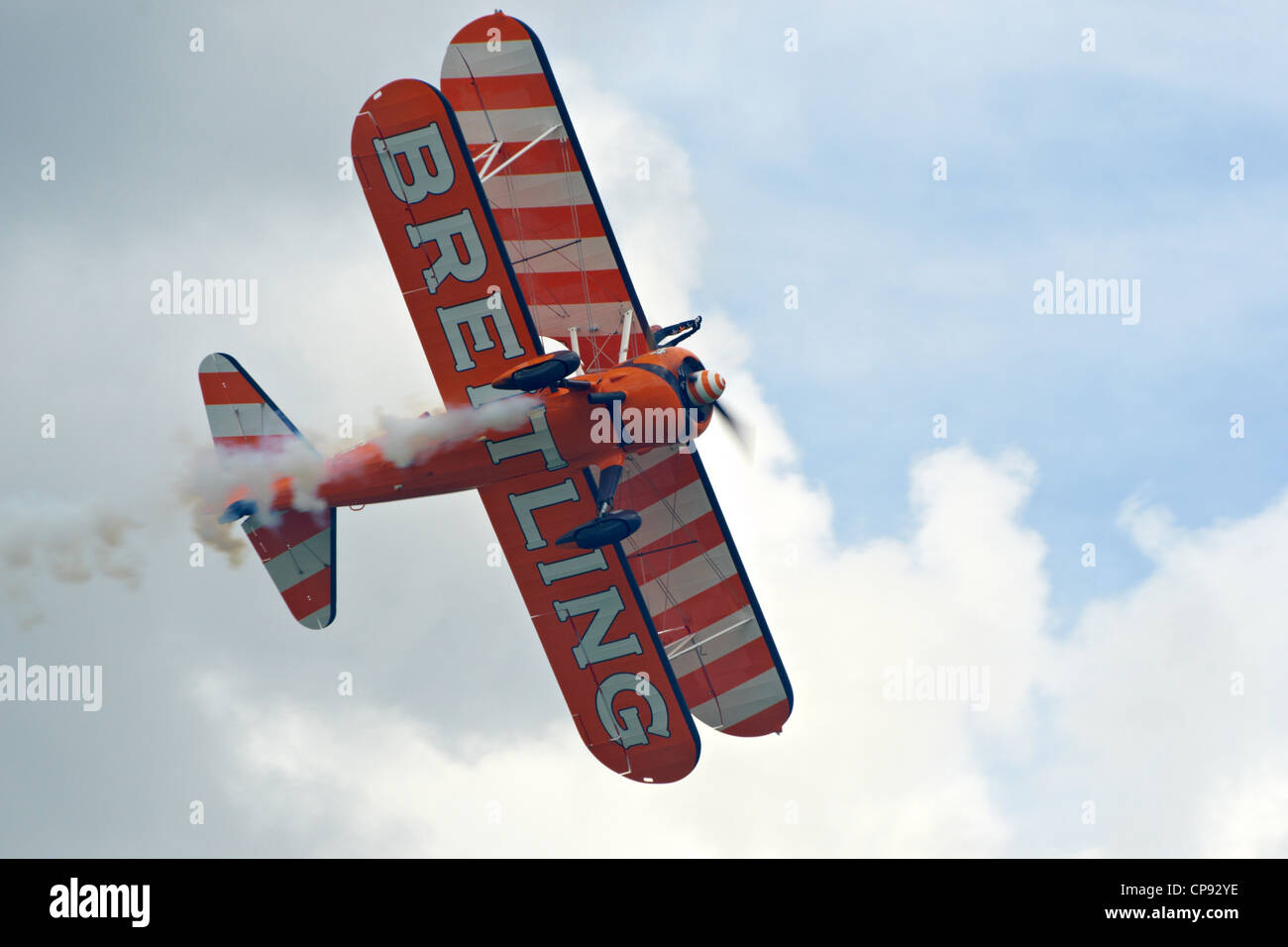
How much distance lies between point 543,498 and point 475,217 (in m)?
5.26

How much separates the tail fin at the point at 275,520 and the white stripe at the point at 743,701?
7722mm

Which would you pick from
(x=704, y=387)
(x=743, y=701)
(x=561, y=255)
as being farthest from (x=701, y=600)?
(x=561, y=255)

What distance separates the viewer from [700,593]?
33219 mm

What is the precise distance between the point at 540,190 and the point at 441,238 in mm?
2838

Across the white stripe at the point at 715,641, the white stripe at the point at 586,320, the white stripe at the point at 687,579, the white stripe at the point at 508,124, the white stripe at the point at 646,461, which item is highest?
the white stripe at the point at 508,124

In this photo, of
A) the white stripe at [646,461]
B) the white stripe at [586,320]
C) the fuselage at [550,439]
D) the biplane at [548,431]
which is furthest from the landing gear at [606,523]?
the white stripe at [586,320]

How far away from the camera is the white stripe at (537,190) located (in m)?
30.8

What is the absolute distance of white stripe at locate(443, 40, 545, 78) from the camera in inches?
1200

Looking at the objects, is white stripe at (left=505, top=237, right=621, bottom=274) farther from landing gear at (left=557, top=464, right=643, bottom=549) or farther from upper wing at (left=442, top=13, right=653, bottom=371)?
landing gear at (left=557, top=464, right=643, bottom=549)

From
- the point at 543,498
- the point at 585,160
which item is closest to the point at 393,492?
the point at 543,498

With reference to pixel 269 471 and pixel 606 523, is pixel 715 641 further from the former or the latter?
pixel 269 471

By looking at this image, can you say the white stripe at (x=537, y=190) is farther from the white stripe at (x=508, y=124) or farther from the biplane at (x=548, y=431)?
the white stripe at (x=508, y=124)

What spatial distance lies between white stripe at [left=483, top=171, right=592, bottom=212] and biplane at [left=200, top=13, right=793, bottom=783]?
4 centimetres

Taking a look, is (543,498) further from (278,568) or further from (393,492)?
(278,568)
